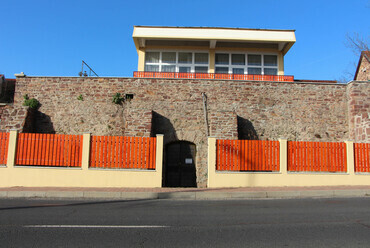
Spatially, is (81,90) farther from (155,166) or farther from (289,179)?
(289,179)

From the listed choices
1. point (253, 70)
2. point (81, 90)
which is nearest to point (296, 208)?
point (81, 90)

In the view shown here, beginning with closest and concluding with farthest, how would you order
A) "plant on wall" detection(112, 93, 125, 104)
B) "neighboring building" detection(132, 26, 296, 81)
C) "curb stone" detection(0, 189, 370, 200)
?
"curb stone" detection(0, 189, 370, 200) → "plant on wall" detection(112, 93, 125, 104) → "neighboring building" detection(132, 26, 296, 81)

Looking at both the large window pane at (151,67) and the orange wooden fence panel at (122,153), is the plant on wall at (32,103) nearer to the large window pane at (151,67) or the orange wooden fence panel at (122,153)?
the orange wooden fence panel at (122,153)

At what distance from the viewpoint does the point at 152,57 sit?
21.0 metres

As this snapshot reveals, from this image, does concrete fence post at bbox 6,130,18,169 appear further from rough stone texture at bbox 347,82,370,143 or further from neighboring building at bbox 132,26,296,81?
rough stone texture at bbox 347,82,370,143

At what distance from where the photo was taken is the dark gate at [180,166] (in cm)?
1384

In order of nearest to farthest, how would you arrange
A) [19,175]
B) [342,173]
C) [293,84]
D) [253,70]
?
[19,175], [342,173], [293,84], [253,70]

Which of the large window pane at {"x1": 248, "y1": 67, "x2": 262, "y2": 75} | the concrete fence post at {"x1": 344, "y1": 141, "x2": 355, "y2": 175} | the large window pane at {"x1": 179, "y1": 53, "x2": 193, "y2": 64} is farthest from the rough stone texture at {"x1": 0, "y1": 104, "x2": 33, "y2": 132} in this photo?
the concrete fence post at {"x1": 344, "y1": 141, "x2": 355, "y2": 175}

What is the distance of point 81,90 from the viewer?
15633mm

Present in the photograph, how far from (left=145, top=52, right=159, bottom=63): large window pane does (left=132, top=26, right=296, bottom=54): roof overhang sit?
0.69 meters

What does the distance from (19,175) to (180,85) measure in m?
8.72

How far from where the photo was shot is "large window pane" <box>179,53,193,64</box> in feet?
68.3

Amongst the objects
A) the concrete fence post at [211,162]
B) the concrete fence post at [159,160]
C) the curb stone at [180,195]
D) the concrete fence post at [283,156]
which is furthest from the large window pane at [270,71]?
the concrete fence post at [159,160]

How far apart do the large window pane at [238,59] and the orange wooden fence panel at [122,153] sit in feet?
39.6
